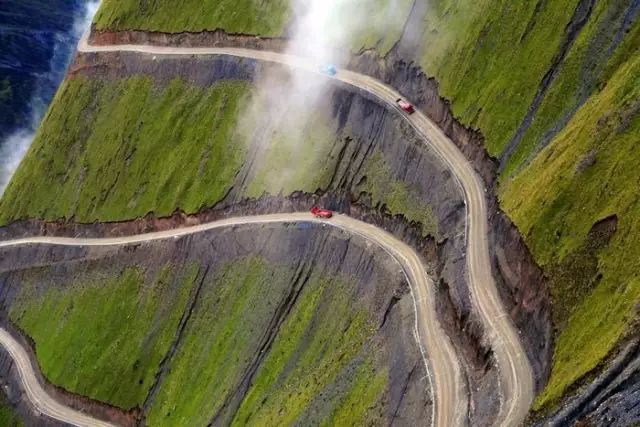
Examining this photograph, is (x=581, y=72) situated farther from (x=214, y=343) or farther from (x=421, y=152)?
(x=214, y=343)

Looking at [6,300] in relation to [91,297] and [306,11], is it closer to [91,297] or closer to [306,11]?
[91,297]

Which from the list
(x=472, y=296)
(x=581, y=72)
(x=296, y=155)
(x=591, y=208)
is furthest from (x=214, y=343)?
(x=591, y=208)

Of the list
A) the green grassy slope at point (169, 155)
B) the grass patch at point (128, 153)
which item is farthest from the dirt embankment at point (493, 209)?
the grass patch at point (128, 153)

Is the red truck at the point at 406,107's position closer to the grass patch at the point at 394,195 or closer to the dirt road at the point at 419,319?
the grass patch at the point at 394,195

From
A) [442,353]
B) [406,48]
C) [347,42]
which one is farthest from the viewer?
[347,42]

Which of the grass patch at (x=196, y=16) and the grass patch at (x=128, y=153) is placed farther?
the grass patch at (x=196, y=16)

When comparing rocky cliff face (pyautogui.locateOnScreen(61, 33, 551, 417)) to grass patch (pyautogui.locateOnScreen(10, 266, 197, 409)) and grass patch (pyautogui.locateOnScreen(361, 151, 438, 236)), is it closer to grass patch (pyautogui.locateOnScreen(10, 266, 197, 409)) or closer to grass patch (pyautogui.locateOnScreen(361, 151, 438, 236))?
grass patch (pyautogui.locateOnScreen(361, 151, 438, 236))

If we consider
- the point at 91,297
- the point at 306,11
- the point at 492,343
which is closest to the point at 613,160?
the point at 492,343

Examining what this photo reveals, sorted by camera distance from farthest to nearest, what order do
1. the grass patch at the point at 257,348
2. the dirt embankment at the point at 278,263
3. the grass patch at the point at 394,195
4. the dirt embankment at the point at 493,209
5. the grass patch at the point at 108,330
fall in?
the grass patch at the point at 108,330
the grass patch at the point at 394,195
the grass patch at the point at 257,348
the dirt embankment at the point at 278,263
the dirt embankment at the point at 493,209
